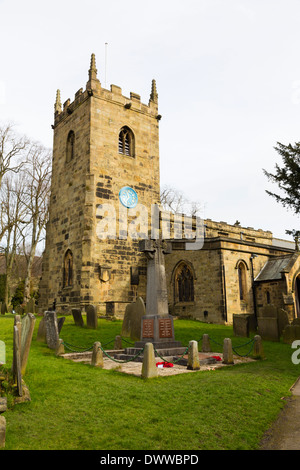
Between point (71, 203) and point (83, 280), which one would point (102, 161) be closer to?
point (71, 203)

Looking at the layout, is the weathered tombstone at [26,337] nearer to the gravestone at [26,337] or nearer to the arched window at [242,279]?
the gravestone at [26,337]

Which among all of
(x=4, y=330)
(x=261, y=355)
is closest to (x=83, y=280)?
(x=4, y=330)

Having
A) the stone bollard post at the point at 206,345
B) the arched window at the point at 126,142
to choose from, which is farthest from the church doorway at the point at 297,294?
the arched window at the point at 126,142

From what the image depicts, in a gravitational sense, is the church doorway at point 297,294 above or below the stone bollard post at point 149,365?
above

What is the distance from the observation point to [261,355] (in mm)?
11711

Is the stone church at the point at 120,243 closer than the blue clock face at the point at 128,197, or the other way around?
the stone church at the point at 120,243

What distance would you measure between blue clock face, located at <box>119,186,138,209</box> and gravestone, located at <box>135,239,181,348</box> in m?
10.5

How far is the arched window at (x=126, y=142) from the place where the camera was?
24.0 m

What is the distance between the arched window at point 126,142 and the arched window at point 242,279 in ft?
32.7

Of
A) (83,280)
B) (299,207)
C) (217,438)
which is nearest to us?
(217,438)

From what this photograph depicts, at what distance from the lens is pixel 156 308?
11664 millimetres

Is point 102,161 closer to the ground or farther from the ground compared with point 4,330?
farther from the ground

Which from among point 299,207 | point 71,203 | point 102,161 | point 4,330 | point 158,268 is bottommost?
point 4,330

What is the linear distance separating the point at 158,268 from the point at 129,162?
12937 millimetres
